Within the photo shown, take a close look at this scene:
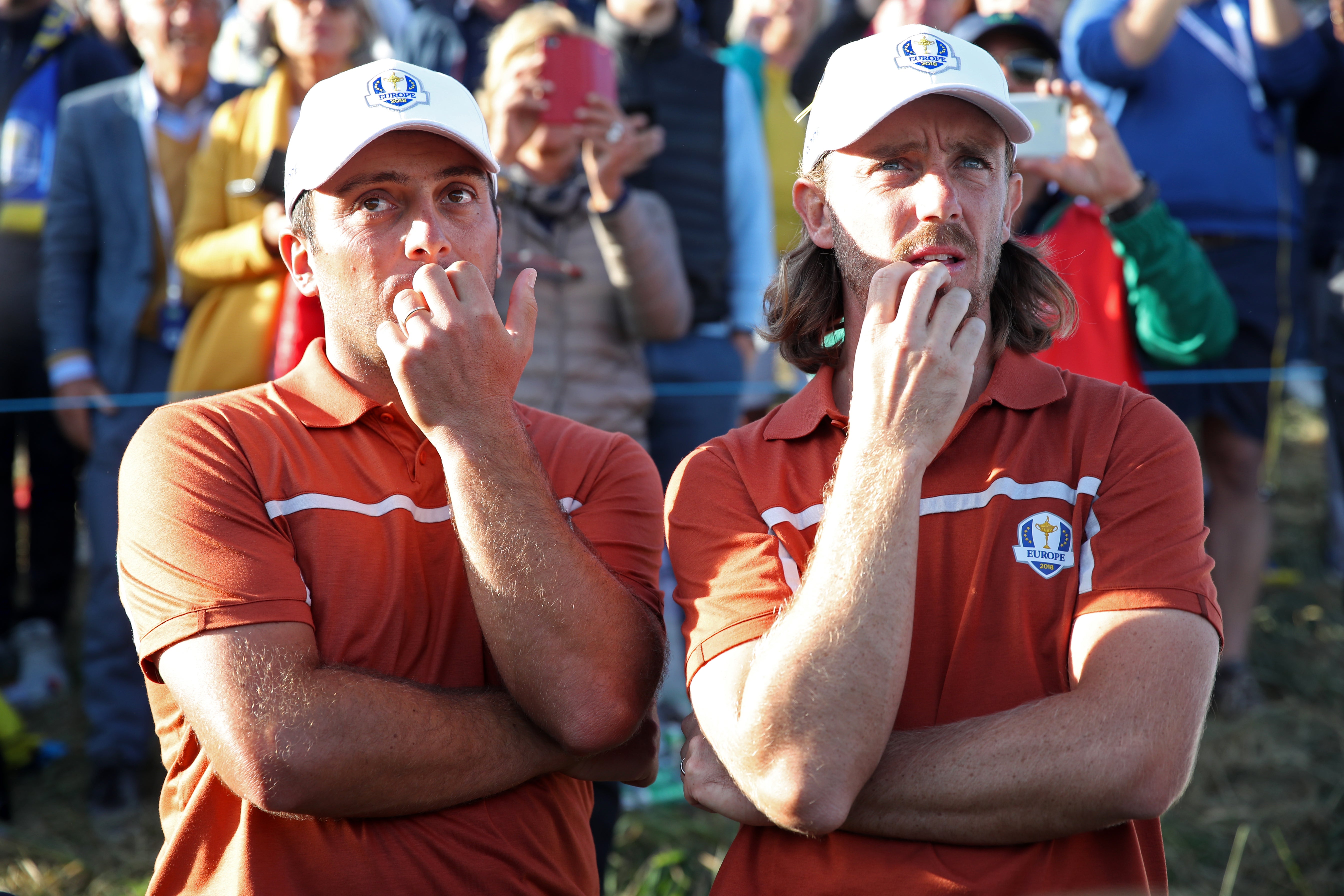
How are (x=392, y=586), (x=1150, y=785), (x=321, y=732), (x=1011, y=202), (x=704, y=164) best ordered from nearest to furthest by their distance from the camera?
(x=1150, y=785) → (x=321, y=732) → (x=392, y=586) → (x=1011, y=202) → (x=704, y=164)

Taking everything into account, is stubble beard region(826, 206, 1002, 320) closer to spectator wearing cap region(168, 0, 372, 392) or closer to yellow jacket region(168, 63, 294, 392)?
spectator wearing cap region(168, 0, 372, 392)

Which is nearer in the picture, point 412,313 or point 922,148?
point 412,313

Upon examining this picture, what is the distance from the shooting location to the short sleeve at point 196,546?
2256 millimetres

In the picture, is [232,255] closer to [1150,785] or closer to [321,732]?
[321,732]

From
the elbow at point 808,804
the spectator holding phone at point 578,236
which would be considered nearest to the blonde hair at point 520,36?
the spectator holding phone at point 578,236

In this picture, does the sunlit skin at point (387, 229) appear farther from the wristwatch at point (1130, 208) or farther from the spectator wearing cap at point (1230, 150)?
the spectator wearing cap at point (1230, 150)

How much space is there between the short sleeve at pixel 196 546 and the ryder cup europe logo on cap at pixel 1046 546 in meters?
1.28

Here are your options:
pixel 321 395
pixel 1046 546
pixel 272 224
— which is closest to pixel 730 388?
pixel 272 224

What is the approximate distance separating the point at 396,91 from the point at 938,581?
1439mm

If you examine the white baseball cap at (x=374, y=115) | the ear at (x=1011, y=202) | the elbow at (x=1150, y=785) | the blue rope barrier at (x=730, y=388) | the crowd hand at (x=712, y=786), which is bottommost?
the blue rope barrier at (x=730, y=388)

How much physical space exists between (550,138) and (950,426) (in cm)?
248

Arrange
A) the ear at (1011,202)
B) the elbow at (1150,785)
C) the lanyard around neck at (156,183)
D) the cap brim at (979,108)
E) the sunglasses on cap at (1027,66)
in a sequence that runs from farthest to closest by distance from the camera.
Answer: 1. the lanyard around neck at (156,183)
2. the sunglasses on cap at (1027,66)
3. the ear at (1011,202)
4. the cap brim at (979,108)
5. the elbow at (1150,785)

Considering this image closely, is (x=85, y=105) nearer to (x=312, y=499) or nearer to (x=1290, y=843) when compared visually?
(x=312, y=499)

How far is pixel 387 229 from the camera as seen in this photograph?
8.45ft
